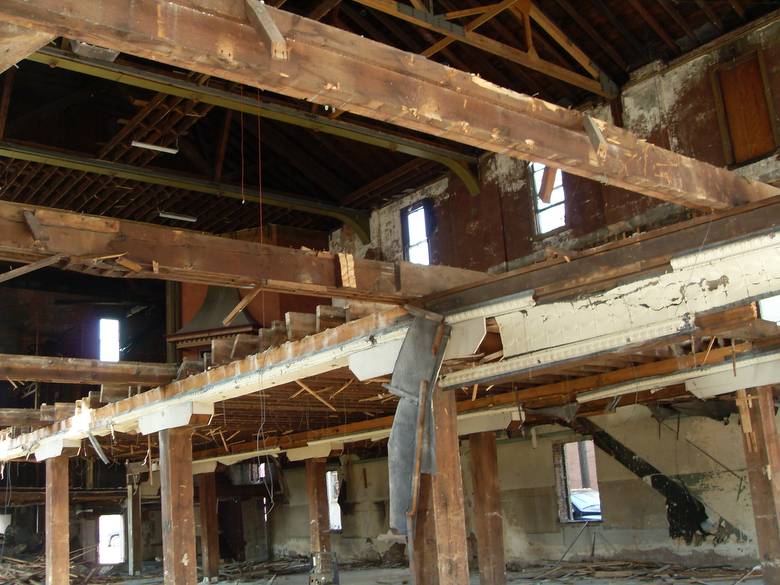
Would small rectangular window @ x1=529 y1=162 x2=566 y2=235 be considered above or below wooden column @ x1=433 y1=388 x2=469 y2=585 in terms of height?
above

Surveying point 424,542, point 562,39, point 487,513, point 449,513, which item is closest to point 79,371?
point 449,513

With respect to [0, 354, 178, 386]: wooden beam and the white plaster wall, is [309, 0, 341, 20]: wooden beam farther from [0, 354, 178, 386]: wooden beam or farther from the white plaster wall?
the white plaster wall

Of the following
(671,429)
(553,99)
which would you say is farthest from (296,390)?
(671,429)

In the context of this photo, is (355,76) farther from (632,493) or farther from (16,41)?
(632,493)

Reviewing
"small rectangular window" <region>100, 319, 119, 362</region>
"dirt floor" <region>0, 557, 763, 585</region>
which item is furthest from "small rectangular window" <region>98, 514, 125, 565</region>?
"small rectangular window" <region>100, 319, 119, 362</region>

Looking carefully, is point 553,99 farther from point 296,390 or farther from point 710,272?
point 710,272

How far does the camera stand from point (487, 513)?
1442cm

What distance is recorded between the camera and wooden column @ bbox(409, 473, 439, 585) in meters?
7.96

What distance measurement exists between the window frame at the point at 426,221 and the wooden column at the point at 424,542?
10.2 metres

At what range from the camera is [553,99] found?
16.1m

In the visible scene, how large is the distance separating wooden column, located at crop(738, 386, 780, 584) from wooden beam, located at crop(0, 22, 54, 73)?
10.8 meters

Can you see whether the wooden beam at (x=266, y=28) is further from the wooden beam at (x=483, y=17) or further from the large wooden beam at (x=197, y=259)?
the wooden beam at (x=483, y=17)

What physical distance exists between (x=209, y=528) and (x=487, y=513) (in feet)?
35.2

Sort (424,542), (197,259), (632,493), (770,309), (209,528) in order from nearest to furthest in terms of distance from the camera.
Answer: (197,259)
(424,542)
(770,309)
(632,493)
(209,528)
